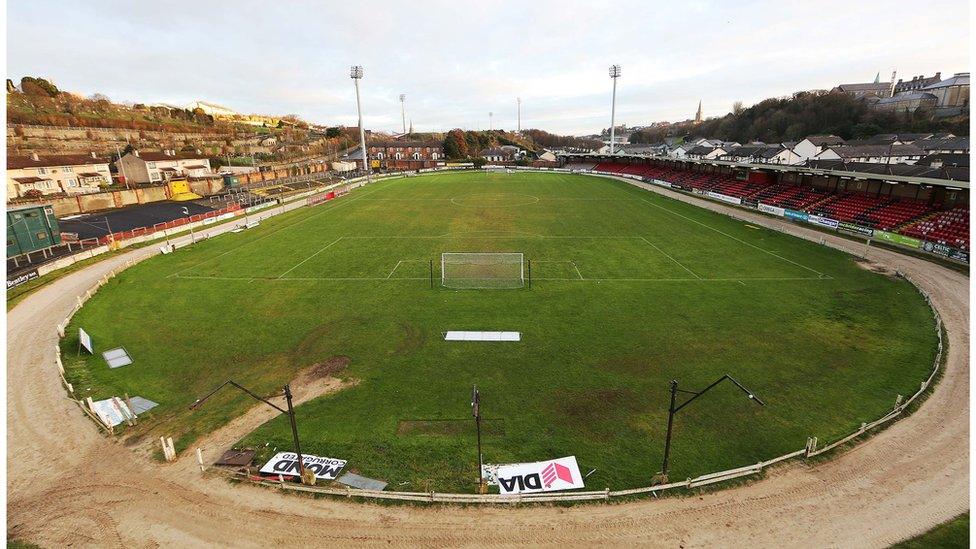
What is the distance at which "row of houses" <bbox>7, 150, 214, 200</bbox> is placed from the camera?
203 ft

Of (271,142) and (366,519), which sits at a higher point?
(271,142)

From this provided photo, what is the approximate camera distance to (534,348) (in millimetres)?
22297

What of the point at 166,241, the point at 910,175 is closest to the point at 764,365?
the point at 910,175

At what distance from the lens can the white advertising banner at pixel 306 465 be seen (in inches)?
568

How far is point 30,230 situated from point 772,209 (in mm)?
81492

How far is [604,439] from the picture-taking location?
15859 millimetres

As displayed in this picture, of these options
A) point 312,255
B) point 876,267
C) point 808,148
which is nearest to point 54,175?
point 312,255

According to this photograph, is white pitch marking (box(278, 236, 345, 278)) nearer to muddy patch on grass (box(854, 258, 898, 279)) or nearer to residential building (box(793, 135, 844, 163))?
muddy patch on grass (box(854, 258, 898, 279))

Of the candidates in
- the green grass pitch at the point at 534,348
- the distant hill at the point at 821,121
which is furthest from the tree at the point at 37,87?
the distant hill at the point at 821,121

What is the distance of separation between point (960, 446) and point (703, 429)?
874 cm

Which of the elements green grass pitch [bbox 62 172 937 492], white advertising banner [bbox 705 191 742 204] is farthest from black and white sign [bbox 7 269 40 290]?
white advertising banner [bbox 705 191 742 204]

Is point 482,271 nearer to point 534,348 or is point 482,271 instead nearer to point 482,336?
point 482,336

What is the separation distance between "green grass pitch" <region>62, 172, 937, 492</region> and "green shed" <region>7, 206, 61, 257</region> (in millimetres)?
10823

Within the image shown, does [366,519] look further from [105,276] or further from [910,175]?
[910,175]
